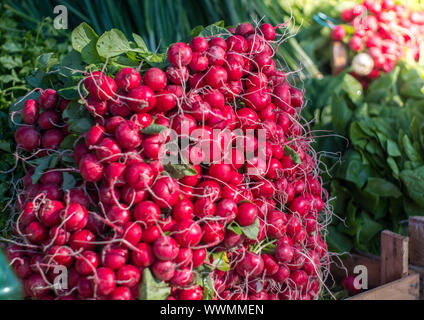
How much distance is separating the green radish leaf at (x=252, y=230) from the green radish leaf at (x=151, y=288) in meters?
0.28

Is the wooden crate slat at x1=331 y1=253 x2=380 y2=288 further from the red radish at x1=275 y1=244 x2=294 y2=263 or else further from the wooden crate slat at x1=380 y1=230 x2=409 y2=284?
the red radish at x1=275 y1=244 x2=294 y2=263

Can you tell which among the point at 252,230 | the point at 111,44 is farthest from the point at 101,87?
the point at 252,230

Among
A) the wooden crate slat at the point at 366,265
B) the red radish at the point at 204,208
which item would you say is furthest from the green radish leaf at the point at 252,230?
the wooden crate slat at the point at 366,265

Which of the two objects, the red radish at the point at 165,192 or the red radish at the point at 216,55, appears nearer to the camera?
the red radish at the point at 165,192

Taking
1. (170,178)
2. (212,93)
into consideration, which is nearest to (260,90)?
(212,93)

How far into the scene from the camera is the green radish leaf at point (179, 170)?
121 cm

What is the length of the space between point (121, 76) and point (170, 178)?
34cm

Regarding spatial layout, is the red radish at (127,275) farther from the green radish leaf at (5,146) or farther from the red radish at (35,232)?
the green radish leaf at (5,146)

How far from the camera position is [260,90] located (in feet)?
4.52

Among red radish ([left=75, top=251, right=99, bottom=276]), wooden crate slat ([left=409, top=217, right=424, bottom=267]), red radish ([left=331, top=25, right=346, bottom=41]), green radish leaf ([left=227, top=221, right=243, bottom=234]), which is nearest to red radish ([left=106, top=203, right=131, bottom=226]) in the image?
red radish ([left=75, top=251, right=99, bottom=276])

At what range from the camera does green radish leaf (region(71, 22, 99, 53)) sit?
141 centimetres

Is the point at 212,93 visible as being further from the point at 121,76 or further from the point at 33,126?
the point at 33,126

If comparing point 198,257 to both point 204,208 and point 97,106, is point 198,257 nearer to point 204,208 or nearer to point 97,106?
point 204,208
